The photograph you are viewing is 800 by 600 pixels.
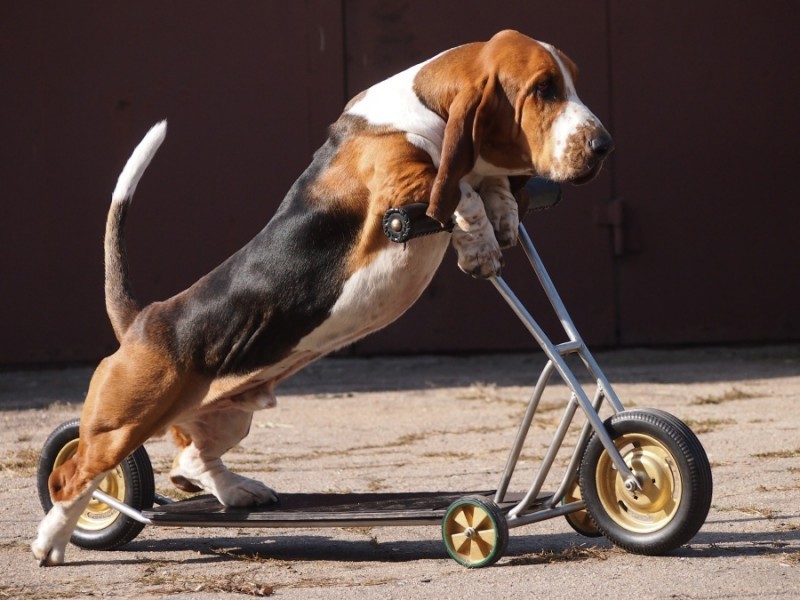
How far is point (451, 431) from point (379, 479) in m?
1.18

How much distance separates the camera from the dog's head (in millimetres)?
3326

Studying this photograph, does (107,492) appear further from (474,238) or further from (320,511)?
(474,238)

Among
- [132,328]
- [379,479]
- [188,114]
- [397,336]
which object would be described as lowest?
[397,336]

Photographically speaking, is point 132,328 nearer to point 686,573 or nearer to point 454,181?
point 454,181

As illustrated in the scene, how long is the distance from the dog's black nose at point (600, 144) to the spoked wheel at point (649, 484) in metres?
0.71

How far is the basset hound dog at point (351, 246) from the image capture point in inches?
133

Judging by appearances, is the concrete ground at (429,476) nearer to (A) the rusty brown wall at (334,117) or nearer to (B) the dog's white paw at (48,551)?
(B) the dog's white paw at (48,551)

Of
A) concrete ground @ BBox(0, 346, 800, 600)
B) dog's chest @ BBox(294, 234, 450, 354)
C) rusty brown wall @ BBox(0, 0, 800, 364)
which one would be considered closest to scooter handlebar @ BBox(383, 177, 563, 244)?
dog's chest @ BBox(294, 234, 450, 354)

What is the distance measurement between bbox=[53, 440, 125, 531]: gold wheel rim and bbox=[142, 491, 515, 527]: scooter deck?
161mm

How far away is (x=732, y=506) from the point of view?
410cm

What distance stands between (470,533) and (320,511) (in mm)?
490

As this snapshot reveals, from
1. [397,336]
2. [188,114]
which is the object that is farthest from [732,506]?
[188,114]

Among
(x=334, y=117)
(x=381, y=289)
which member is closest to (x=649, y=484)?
(x=381, y=289)

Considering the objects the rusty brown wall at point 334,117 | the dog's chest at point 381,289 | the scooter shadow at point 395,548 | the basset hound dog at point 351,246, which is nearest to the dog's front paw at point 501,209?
the basset hound dog at point 351,246
